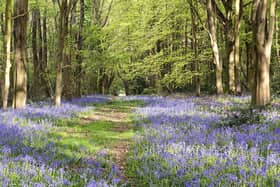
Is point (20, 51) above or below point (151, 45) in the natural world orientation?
below

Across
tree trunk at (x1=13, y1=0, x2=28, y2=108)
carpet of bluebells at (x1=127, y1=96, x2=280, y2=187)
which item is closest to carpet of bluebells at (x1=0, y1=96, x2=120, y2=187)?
carpet of bluebells at (x1=127, y1=96, x2=280, y2=187)

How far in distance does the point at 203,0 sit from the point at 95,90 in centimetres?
2419

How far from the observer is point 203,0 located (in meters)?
21.5

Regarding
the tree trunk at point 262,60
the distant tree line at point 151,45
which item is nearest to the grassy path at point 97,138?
the distant tree line at point 151,45

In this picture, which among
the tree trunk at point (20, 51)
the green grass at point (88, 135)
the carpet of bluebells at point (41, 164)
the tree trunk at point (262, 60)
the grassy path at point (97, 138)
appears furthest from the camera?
the tree trunk at point (20, 51)

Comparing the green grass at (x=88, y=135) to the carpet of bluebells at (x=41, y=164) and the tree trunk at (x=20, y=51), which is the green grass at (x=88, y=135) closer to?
the carpet of bluebells at (x=41, y=164)

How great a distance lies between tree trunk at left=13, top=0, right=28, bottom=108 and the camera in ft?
48.1

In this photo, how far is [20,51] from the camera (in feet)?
48.5

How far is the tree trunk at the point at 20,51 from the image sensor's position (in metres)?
14.6

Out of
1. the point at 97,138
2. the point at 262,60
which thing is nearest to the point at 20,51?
the point at 97,138

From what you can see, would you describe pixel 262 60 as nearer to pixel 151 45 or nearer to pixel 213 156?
pixel 213 156

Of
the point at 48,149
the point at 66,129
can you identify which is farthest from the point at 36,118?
the point at 48,149

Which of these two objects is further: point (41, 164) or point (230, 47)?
point (230, 47)

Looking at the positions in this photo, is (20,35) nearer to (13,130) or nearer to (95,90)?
(13,130)
